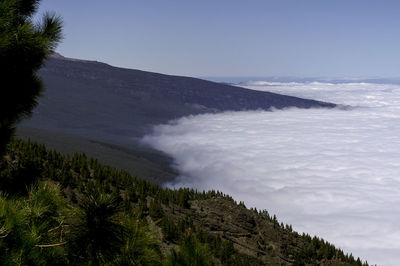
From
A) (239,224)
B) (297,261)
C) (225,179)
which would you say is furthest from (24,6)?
(225,179)

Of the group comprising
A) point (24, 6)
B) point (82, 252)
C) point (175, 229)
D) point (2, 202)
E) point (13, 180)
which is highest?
point (24, 6)

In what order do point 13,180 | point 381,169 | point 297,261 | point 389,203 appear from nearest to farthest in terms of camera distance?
point 13,180
point 297,261
point 389,203
point 381,169

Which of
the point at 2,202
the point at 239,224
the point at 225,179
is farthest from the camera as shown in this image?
the point at 225,179

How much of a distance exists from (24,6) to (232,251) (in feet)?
41.8

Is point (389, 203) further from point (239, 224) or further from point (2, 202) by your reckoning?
point (2, 202)

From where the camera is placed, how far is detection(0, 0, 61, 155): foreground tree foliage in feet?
32.7

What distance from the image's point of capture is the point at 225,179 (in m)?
164

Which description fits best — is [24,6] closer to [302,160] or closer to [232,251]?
[232,251]

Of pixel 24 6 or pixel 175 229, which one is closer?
pixel 24 6

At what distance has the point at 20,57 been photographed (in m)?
10.5

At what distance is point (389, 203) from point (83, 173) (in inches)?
4795

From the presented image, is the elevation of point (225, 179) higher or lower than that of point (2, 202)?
lower

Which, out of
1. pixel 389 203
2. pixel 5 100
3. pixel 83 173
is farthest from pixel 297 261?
pixel 389 203

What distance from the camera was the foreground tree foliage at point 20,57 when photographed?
9958 millimetres
